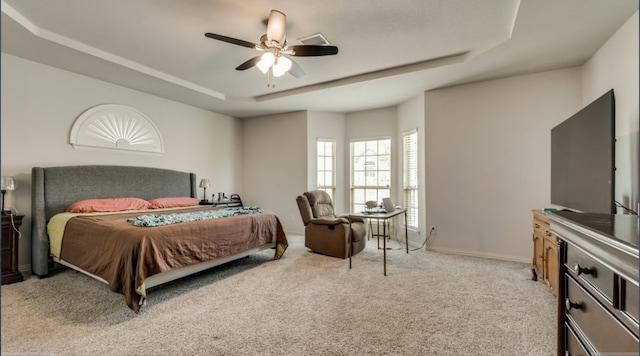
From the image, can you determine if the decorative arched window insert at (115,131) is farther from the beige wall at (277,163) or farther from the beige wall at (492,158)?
the beige wall at (492,158)

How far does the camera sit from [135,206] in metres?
3.97

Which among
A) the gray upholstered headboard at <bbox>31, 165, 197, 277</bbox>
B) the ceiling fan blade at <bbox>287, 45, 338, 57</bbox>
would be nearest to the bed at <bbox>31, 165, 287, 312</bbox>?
the gray upholstered headboard at <bbox>31, 165, 197, 277</bbox>

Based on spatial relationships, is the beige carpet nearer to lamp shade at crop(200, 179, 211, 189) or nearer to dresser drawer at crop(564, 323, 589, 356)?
dresser drawer at crop(564, 323, 589, 356)

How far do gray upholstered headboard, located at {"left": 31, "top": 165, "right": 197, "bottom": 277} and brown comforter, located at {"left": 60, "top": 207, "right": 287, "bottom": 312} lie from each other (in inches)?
19.7

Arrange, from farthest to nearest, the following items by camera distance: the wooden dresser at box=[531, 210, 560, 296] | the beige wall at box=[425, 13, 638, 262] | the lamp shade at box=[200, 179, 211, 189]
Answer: the lamp shade at box=[200, 179, 211, 189] < the beige wall at box=[425, 13, 638, 262] < the wooden dresser at box=[531, 210, 560, 296]

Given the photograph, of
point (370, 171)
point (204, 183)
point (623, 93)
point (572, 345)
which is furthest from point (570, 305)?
point (204, 183)

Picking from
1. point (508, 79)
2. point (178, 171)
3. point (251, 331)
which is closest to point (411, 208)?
point (508, 79)

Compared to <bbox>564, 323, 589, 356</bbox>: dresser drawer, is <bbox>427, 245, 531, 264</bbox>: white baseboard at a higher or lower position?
lower

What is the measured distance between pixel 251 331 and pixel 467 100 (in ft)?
12.8

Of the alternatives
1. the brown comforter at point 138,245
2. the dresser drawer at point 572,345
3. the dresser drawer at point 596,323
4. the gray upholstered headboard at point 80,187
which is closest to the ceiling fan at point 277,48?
the brown comforter at point 138,245

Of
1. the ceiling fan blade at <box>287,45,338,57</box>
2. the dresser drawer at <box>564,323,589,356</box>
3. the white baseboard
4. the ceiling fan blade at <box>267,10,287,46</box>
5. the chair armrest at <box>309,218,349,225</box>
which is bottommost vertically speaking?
the white baseboard

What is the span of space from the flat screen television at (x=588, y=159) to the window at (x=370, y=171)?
2882 mm

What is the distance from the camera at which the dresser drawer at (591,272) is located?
1.14 metres

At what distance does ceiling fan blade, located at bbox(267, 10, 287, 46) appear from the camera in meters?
2.42
